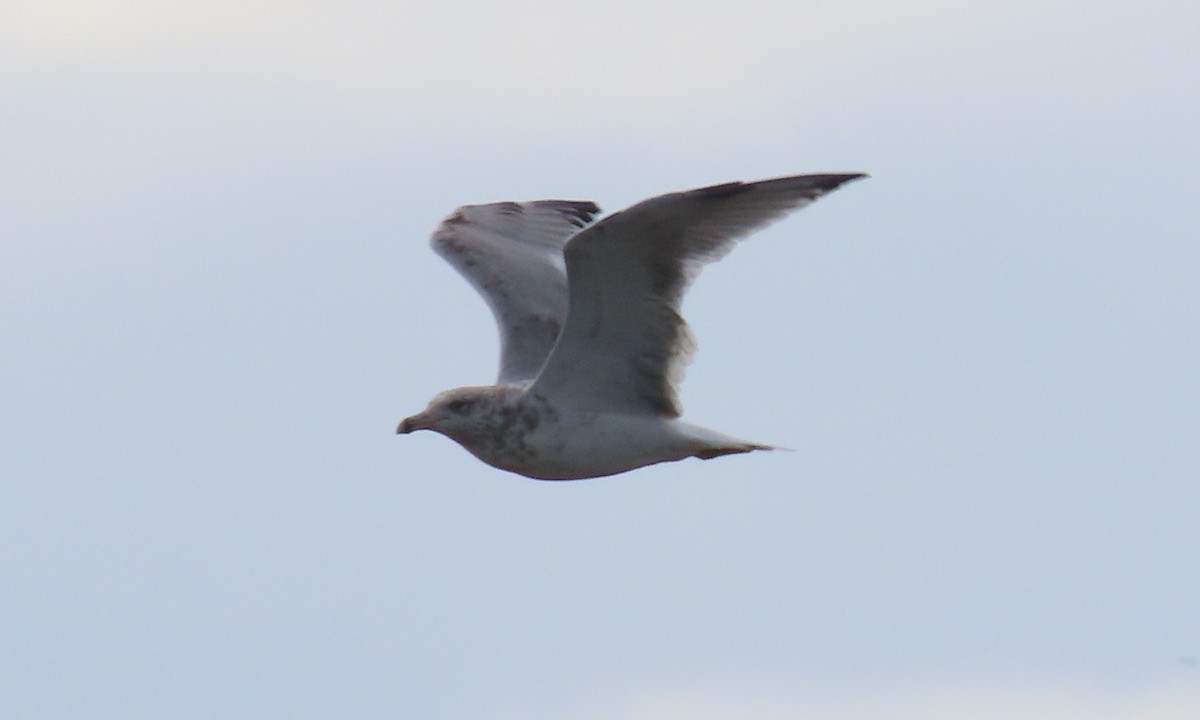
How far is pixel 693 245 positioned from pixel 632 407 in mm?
1273

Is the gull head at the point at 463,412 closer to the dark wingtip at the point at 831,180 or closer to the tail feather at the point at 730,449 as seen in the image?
the tail feather at the point at 730,449

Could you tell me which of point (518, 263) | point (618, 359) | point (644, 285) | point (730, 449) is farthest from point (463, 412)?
point (518, 263)

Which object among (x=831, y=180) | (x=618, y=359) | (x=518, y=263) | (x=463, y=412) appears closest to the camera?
(x=831, y=180)

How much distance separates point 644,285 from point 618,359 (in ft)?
2.13

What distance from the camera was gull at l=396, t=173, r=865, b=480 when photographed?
11.7m

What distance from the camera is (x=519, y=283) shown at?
1470cm

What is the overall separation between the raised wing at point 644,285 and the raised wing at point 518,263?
1.02m

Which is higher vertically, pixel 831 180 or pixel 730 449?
pixel 831 180

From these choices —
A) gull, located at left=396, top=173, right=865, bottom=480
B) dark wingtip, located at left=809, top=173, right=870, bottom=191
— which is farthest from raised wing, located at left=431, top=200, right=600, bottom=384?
dark wingtip, located at left=809, top=173, right=870, bottom=191

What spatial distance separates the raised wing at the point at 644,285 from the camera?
11.6 m

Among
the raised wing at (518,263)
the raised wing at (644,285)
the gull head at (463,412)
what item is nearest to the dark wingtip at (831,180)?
the raised wing at (644,285)

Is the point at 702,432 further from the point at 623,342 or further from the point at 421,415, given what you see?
the point at 421,415

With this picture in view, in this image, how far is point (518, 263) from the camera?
15.1m

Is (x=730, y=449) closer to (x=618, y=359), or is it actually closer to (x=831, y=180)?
(x=618, y=359)
